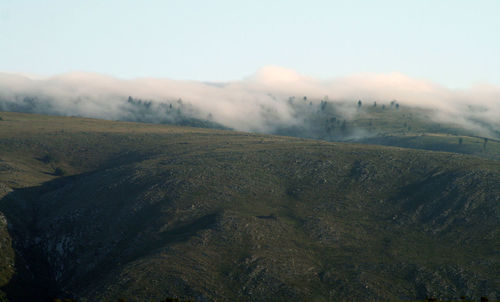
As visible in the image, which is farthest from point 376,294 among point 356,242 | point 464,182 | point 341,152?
point 341,152

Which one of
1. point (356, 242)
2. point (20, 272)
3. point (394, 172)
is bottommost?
point (20, 272)

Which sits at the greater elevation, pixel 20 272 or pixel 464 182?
pixel 464 182

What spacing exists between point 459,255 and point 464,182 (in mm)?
36739

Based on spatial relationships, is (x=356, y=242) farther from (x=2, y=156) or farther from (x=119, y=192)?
(x=2, y=156)

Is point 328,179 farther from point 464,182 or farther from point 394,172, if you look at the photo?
point 464,182

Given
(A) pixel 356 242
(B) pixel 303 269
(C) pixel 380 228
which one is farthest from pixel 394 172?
(B) pixel 303 269

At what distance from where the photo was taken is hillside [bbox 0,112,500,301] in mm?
99000

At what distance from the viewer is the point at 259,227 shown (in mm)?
120062

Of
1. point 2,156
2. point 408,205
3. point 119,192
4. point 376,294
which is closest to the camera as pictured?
point 376,294

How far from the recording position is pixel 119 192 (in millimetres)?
148125

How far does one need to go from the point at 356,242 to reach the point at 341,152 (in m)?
61.9

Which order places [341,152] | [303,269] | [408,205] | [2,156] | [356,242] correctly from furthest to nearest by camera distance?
[2,156] → [341,152] → [408,205] → [356,242] → [303,269]

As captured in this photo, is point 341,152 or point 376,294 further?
point 341,152

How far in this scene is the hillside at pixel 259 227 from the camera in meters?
99.0
